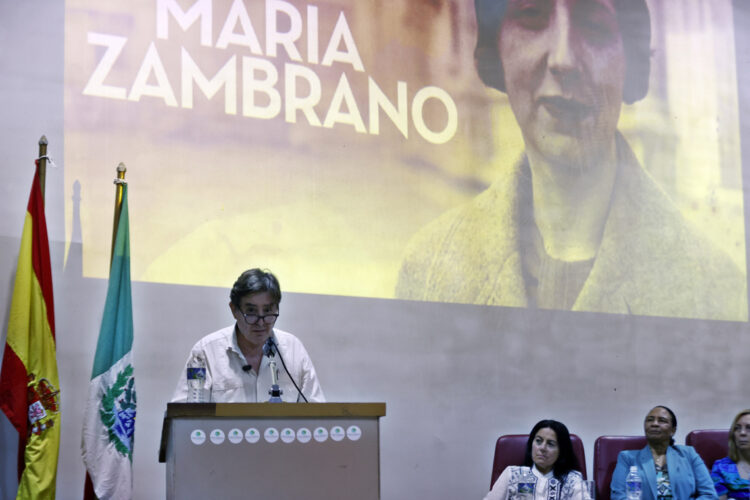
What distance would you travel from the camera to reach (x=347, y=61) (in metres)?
4.97

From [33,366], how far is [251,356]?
0.99 metres

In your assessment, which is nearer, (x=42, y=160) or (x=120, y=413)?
(x=120, y=413)

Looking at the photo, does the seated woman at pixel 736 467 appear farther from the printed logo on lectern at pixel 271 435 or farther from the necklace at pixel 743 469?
the printed logo on lectern at pixel 271 435

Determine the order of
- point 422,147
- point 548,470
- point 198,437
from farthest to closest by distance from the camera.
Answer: point 422,147
point 548,470
point 198,437

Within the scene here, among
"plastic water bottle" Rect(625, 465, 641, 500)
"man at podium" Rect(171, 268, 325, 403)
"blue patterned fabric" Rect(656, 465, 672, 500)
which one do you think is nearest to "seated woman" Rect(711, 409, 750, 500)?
"blue patterned fabric" Rect(656, 465, 672, 500)

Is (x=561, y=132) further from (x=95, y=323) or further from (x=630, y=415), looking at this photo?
(x=95, y=323)

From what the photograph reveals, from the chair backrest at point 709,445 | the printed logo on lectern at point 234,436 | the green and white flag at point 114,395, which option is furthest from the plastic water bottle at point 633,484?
→ the printed logo on lectern at point 234,436

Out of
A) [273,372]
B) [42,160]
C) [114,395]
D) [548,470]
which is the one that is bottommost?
[548,470]

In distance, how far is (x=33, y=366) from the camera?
3.82 m

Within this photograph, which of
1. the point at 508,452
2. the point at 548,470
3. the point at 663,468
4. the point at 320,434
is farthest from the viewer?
the point at 663,468

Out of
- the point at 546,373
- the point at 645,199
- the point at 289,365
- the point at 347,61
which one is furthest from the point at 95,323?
the point at 645,199

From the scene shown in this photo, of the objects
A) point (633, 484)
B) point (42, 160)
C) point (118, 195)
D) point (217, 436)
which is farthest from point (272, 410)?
point (633, 484)

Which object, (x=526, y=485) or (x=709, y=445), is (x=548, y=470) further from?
(x=709, y=445)

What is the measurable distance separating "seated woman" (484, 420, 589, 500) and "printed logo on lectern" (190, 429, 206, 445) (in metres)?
2.07
